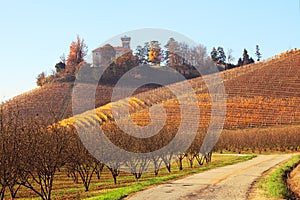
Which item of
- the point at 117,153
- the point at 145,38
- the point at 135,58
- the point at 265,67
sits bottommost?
the point at 117,153

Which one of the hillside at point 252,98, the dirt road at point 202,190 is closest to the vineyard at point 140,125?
the hillside at point 252,98

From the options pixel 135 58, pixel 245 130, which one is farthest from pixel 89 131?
pixel 135 58

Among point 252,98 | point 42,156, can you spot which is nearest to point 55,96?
point 252,98

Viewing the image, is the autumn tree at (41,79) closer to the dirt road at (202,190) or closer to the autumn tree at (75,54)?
the autumn tree at (75,54)

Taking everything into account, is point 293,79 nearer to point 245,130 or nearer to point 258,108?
point 258,108

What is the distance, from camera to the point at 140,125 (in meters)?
40.2

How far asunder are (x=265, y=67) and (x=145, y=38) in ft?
229

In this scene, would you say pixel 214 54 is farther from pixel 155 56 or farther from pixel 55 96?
pixel 55 96

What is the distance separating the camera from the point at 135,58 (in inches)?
4402

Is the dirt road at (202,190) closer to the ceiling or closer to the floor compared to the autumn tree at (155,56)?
closer to the floor

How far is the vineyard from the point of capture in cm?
1545

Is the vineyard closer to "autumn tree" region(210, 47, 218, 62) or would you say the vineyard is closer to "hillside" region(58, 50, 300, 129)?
"hillside" region(58, 50, 300, 129)

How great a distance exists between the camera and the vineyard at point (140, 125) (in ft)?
50.7

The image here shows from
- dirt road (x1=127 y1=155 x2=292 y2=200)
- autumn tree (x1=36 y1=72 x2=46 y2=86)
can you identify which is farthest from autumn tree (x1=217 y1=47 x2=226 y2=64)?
dirt road (x1=127 y1=155 x2=292 y2=200)
